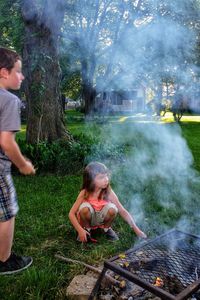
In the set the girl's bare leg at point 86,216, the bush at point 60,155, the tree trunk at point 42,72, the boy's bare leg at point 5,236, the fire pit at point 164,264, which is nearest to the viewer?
the fire pit at point 164,264

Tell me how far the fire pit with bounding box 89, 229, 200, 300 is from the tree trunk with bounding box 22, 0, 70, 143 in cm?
436

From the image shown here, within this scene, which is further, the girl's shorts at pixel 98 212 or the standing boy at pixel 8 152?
the girl's shorts at pixel 98 212

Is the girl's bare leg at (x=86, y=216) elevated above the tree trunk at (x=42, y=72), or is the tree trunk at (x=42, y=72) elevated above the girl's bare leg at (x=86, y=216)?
the tree trunk at (x=42, y=72)

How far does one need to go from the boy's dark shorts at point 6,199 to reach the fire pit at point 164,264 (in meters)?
0.85

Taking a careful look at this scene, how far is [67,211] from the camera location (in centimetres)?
409

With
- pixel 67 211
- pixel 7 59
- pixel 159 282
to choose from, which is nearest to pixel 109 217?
pixel 67 211

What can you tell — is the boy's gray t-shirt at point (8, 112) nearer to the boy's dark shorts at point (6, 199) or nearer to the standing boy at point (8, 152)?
the standing boy at point (8, 152)

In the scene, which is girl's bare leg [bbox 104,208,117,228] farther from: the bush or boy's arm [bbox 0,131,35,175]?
the bush

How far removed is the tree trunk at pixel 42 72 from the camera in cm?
642

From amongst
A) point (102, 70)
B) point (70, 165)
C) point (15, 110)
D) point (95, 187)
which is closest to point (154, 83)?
point (70, 165)

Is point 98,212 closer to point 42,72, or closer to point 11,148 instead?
point 11,148

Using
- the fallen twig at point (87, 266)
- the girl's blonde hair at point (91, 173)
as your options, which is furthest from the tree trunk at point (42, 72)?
the fallen twig at point (87, 266)

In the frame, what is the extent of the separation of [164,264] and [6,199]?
123 centimetres

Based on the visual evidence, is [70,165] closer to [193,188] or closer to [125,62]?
[193,188]
